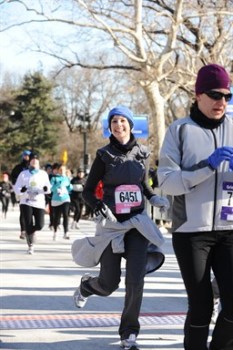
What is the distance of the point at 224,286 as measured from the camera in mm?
4117

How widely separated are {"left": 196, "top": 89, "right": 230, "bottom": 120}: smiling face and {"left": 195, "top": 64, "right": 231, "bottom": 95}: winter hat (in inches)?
1.3

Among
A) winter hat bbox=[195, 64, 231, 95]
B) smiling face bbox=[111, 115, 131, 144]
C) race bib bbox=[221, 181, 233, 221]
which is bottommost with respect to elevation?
race bib bbox=[221, 181, 233, 221]

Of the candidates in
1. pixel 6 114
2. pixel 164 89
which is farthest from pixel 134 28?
pixel 6 114

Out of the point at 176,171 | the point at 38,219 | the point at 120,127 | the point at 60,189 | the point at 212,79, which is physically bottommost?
the point at 38,219

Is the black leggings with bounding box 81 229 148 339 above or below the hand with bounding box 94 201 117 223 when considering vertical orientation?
below

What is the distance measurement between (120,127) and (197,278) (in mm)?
1802

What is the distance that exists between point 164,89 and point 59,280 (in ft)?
70.6

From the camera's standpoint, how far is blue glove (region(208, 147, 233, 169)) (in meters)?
3.97

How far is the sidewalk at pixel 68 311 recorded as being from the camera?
5.54 meters

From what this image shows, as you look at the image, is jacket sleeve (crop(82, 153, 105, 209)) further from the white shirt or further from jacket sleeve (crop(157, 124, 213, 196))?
the white shirt

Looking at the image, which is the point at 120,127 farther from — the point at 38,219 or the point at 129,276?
the point at 38,219

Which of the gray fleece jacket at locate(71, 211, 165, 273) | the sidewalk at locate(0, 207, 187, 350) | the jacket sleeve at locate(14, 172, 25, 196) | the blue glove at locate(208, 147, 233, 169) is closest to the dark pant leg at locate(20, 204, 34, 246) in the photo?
the jacket sleeve at locate(14, 172, 25, 196)

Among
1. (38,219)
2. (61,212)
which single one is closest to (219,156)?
(38,219)

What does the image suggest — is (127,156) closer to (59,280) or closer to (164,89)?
(59,280)
